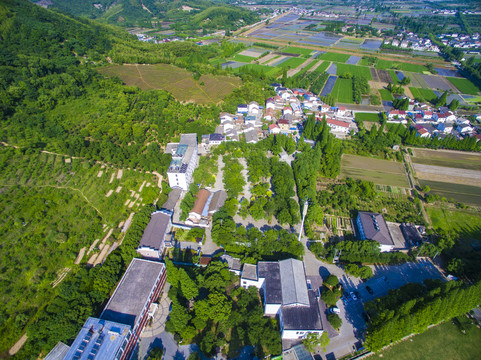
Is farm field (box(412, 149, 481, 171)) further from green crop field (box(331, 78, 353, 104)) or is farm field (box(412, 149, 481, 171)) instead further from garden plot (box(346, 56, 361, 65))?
garden plot (box(346, 56, 361, 65))

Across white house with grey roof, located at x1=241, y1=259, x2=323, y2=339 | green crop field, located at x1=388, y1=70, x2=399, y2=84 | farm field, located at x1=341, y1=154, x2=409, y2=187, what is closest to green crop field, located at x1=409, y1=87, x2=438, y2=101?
green crop field, located at x1=388, y1=70, x2=399, y2=84

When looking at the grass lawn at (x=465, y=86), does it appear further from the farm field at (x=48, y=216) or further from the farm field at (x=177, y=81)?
the farm field at (x=48, y=216)

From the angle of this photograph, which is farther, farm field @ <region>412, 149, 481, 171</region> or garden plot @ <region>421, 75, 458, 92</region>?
garden plot @ <region>421, 75, 458, 92</region>

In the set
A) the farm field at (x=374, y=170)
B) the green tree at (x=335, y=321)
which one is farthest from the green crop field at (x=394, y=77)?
the green tree at (x=335, y=321)

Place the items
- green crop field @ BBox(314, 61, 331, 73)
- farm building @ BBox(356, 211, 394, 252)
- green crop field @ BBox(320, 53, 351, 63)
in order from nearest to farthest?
farm building @ BBox(356, 211, 394, 252), green crop field @ BBox(314, 61, 331, 73), green crop field @ BBox(320, 53, 351, 63)

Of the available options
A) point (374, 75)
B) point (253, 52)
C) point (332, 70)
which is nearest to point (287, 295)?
point (332, 70)

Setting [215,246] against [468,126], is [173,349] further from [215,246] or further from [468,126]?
[468,126]

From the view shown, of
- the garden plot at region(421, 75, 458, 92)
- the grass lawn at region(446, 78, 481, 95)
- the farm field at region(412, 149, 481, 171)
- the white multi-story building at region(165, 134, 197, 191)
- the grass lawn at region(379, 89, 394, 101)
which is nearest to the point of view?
the white multi-story building at region(165, 134, 197, 191)
